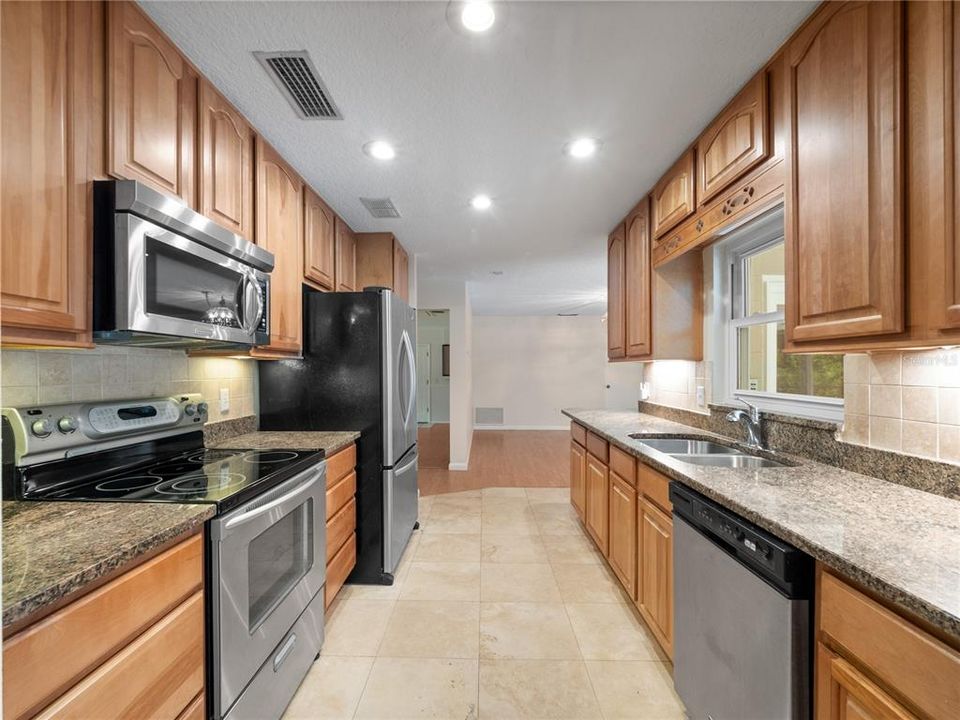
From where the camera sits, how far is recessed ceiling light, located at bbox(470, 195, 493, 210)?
2801 millimetres

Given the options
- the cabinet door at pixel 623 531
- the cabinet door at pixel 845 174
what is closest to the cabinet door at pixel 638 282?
the cabinet door at pixel 623 531

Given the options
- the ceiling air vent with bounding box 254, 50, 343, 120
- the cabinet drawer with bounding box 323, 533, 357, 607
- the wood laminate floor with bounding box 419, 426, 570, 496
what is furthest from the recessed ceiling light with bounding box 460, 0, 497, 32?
the wood laminate floor with bounding box 419, 426, 570, 496

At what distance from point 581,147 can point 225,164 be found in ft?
5.14

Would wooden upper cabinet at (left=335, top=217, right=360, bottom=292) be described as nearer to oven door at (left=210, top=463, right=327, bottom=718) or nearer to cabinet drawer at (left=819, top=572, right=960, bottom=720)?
oven door at (left=210, top=463, right=327, bottom=718)

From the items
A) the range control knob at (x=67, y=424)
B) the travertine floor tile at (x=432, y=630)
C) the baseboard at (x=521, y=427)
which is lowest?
the travertine floor tile at (x=432, y=630)

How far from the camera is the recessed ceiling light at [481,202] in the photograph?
9.19 feet

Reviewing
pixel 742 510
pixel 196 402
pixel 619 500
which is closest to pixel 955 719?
pixel 742 510

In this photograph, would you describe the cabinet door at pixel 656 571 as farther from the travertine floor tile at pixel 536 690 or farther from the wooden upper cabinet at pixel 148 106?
the wooden upper cabinet at pixel 148 106

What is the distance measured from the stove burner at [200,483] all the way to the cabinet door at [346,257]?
1.72m

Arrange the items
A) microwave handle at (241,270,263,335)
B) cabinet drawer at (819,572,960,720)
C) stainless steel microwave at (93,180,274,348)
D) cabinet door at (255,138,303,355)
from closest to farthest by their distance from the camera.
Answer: cabinet drawer at (819,572,960,720), stainless steel microwave at (93,180,274,348), microwave handle at (241,270,263,335), cabinet door at (255,138,303,355)

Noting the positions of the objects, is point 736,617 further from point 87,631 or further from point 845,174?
point 87,631

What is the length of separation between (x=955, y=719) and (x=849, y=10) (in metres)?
1.71

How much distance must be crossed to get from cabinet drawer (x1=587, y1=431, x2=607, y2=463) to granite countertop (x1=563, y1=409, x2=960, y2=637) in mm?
834

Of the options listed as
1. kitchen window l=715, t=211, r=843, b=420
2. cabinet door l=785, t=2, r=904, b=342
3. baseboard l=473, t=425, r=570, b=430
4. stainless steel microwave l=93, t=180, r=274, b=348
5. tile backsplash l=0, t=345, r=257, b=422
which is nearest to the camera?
cabinet door l=785, t=2, r=904, b=342
